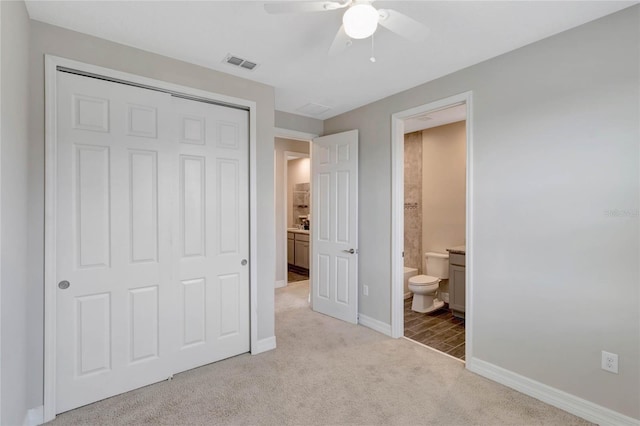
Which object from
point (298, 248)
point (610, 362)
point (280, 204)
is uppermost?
point (280, 204)

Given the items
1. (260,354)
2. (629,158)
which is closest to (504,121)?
(629,158)

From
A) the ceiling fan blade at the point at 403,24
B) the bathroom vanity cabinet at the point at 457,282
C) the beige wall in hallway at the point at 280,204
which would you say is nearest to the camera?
the ceiling fan blade at the point at 403,24

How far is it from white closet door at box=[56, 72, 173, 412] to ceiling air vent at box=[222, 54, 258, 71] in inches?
23.2

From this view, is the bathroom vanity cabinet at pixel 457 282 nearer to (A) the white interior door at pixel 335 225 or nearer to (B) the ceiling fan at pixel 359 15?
(A) the white interior door at pixel 335 225

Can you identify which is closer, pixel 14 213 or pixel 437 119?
pixel 14 213

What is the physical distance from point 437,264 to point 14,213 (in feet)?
14.2

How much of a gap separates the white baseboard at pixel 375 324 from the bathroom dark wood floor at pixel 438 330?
0.69 feet

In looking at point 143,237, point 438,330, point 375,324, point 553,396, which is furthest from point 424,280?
point 143,237

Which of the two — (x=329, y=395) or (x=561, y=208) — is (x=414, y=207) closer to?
(x=561, y=208)

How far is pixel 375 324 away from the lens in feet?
11.7

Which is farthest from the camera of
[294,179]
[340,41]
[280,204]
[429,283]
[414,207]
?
[294,179]

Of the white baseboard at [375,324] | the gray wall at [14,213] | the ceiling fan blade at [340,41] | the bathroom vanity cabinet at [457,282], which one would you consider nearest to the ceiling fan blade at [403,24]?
the ceiling fan blade at [340,41]

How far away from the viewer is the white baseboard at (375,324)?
3428 millimetres

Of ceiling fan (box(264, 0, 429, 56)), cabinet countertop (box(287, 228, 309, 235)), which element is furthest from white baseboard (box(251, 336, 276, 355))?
cabinet countertop (box(287, 228, 309, 235))
